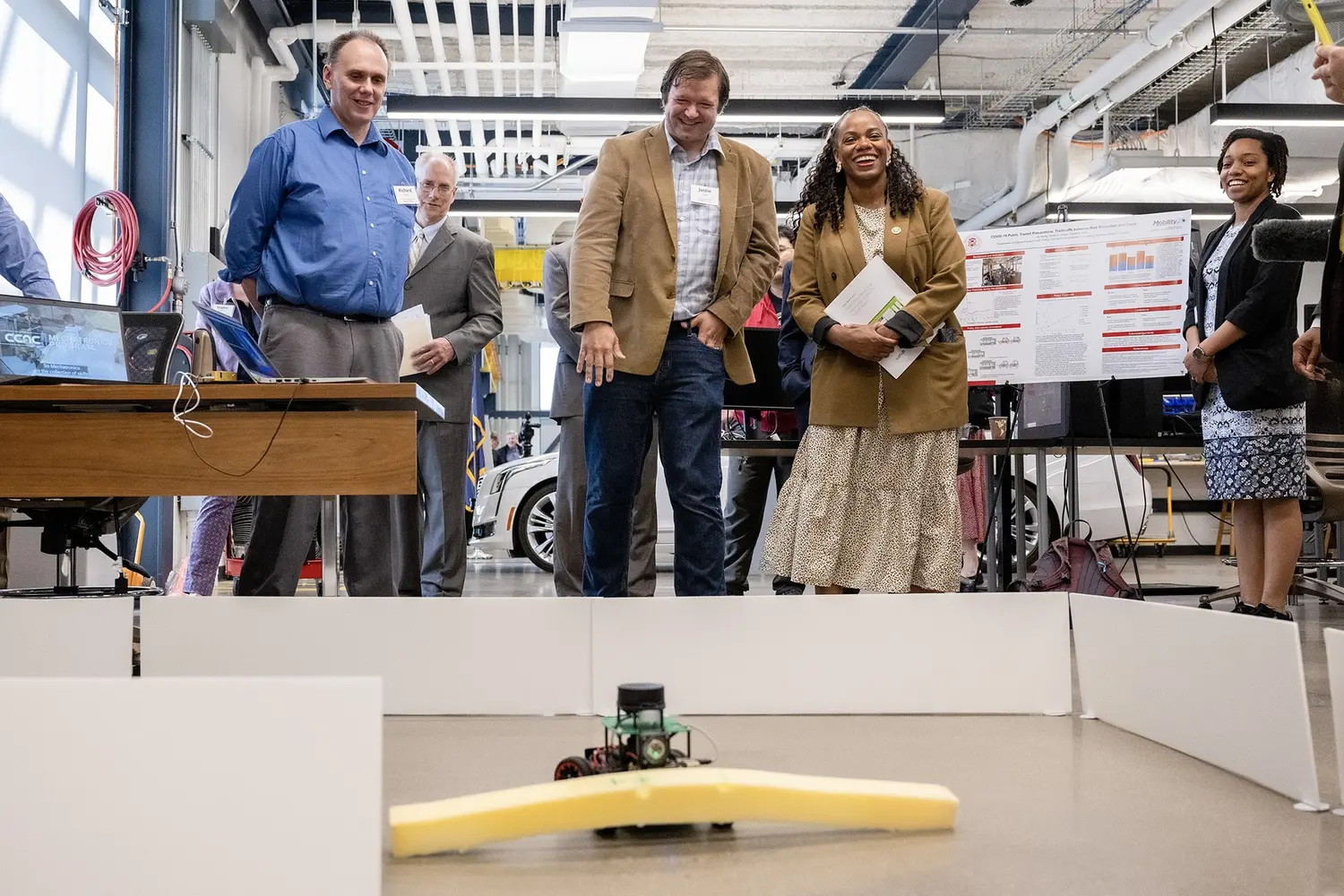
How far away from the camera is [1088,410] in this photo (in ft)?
15.5

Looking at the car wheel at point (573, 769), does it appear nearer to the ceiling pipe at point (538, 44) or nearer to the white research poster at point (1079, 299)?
the white research poster at point (1079, 299)

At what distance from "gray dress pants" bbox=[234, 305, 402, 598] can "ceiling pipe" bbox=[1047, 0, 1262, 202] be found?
6.90m

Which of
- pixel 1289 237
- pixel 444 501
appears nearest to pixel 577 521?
pixel 444 501

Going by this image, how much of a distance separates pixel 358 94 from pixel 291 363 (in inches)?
29.7

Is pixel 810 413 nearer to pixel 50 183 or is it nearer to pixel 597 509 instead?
pixel 597 509

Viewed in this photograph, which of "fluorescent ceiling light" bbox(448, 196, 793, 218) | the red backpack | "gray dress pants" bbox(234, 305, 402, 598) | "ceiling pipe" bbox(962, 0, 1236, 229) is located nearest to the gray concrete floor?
"gray dress pants" bbox(234, 305, 402, 598)

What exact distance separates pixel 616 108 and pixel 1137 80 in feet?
13.5

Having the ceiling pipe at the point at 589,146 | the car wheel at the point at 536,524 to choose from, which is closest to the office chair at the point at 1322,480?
the car wheel at the point at 536,524

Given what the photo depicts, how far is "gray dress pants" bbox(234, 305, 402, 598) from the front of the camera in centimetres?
306

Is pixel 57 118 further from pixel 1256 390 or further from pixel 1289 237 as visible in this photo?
pixel 1289 237

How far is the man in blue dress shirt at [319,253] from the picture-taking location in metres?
3.09

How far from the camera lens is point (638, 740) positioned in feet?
Result: 5.74

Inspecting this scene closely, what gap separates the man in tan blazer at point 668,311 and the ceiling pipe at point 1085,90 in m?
6.35

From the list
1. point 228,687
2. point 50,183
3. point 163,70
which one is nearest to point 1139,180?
point 163,70
